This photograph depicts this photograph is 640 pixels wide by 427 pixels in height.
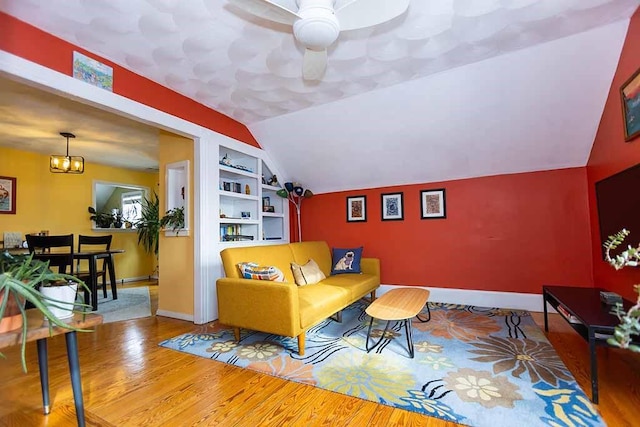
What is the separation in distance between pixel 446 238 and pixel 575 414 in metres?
2.56

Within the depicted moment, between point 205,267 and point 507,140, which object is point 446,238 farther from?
point 205,267

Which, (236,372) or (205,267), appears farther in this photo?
(205,267)

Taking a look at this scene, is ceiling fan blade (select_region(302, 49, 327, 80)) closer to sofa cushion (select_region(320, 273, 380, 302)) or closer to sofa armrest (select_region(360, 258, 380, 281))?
sofa cushion (select_region(320, 273, 380, 302))

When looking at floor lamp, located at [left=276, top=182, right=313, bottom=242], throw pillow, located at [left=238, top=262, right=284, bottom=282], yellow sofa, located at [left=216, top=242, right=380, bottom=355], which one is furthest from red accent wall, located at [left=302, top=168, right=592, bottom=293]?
throw pillow, located at [left=238, top=262, right=284, bottom=282]

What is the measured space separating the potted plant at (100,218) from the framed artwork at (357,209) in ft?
15.3

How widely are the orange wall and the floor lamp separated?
3.47m

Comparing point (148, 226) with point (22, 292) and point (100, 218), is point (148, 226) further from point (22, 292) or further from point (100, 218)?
point (22, 292)

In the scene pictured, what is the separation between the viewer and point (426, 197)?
413cm

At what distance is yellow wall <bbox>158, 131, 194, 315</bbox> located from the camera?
3373 mm

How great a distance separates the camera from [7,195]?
14.7 feet

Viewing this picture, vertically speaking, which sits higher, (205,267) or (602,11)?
(602,11)

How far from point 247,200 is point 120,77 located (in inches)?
81.1

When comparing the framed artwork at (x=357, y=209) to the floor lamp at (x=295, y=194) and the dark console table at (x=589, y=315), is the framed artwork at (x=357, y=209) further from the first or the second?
the dark console table at (x=589, y=315)

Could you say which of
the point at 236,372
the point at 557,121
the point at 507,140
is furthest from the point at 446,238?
the point at 236,372
